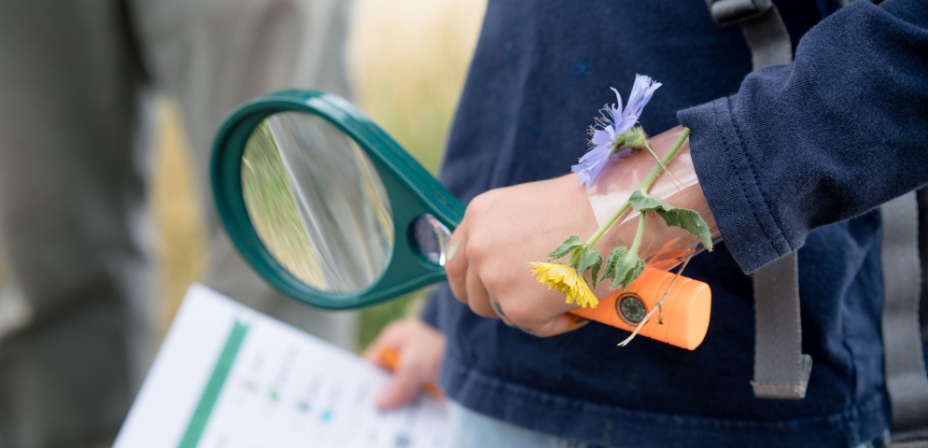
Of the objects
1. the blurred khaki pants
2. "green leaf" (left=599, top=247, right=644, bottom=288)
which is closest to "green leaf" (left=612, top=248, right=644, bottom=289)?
"green leaf" (left=599, top=247, right=644, bottom=288)

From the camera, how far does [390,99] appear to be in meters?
2.51

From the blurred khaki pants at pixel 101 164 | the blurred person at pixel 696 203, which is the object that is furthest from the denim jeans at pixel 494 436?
the blurred khaki pants at pixel 101 164

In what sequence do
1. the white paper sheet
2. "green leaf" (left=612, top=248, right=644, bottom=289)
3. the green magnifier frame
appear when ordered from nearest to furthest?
1. "green leaf" (left=612, top=248, right=644, bottom=289)
2. the green magnifier frame
3. the white paper sheet

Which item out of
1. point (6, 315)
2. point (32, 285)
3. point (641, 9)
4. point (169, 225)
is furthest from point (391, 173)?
point (169, 225)

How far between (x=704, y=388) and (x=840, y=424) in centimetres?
10

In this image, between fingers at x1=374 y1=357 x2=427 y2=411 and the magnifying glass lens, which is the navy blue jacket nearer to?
the magnifying glass lens

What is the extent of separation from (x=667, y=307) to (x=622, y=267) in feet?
0.22

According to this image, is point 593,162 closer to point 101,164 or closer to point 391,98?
point 101,164

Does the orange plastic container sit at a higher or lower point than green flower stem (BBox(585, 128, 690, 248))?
lower

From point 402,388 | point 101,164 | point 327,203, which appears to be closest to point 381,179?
point 327,203

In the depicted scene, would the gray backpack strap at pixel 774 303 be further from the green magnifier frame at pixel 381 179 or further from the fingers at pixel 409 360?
the fingers at pixel 409 360

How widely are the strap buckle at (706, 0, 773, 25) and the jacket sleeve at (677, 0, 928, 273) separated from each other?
0.06 metres

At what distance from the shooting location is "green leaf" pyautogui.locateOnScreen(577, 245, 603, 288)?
49 cm

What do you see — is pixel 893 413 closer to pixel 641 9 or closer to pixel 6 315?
pixel 641 9
